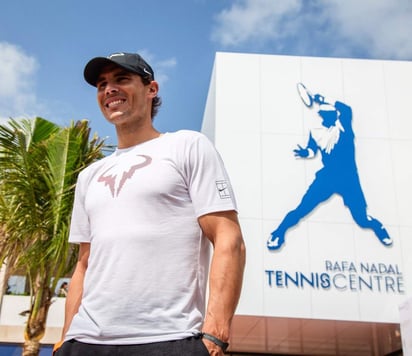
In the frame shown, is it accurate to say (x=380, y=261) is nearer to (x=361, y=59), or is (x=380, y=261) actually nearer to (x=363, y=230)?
(x=363, y=230)

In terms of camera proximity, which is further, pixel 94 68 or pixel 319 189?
pixel 319 189

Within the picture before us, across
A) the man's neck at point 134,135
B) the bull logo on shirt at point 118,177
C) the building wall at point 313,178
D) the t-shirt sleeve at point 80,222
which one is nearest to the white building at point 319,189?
the building wall at point 313,178

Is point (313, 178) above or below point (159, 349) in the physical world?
above

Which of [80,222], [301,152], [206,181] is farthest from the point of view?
[301,152]

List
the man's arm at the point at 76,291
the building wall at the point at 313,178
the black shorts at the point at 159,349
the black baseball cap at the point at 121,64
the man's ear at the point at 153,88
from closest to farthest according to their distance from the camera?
the black shorts at the point at 159,349, the man's arm at the point at 76,291, the black baseball cap at the point at 121,64, the man's ear at the point at 153,88, the building wall at the point at 313,178

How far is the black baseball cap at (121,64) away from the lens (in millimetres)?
1951

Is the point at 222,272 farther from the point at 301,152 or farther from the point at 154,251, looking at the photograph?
the point at 301,152

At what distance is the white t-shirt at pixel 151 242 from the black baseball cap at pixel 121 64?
0.27 metres

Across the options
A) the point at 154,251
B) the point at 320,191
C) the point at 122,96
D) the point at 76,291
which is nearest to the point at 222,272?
the point at 154,251

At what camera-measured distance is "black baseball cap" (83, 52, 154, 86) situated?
6.40 feet

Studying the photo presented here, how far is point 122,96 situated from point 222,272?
733mm

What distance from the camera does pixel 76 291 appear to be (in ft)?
6.28

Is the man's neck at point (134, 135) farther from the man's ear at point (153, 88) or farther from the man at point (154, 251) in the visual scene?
the man's ear at point (153, 88)

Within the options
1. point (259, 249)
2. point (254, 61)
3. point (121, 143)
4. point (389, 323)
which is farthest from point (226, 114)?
point (121, 143)
